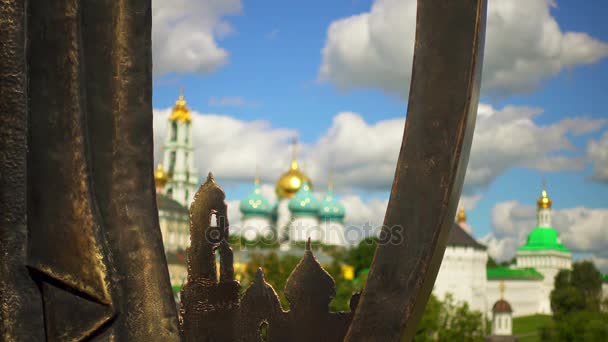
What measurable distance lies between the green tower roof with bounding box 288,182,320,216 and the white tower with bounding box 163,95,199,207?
12.5 meters

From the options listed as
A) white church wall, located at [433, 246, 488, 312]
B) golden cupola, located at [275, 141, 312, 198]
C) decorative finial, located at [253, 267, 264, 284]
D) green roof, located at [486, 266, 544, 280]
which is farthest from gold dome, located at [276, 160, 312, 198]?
decorative finial, located at [253, 267, 264, 284]

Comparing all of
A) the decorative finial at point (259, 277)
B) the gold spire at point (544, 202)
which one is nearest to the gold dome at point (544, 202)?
the gold spire at point (544, 202)

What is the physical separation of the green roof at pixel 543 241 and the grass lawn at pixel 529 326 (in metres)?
14.7

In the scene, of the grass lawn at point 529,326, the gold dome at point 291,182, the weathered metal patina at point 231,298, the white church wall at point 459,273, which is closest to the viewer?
the weathered metal patina at point 231,298

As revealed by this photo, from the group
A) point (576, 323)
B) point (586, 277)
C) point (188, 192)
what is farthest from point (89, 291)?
point (188, 192)

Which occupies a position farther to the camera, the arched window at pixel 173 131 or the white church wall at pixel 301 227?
the arched window at pixel 173 131

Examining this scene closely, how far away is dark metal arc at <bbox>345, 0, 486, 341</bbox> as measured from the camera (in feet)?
9.34

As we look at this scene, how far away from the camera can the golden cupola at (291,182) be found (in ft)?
252

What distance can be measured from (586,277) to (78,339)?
229ft

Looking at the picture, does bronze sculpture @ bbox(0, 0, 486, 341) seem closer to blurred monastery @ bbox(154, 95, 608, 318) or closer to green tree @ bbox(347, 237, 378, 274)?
blurred monastery @ bbox(154, 95, 608, 318)

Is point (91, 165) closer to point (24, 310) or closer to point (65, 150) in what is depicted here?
point (65, 150)

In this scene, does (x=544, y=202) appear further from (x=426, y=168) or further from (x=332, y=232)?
(x=426, y=168)

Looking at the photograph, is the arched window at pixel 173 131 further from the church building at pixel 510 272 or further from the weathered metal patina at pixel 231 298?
A: the weathered metal patina at pixel 231 298

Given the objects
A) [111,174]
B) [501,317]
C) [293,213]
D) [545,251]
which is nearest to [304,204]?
[293,213]
